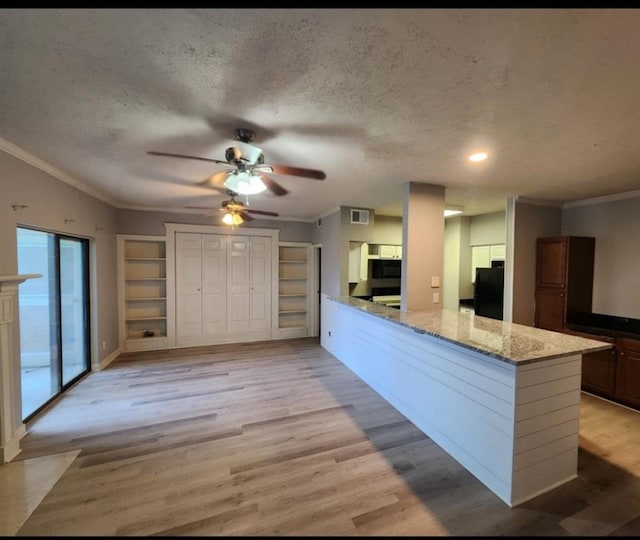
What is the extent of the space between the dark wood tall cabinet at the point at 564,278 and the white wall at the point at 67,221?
6.07 meters

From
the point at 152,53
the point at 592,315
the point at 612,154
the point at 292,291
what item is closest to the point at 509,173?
the point at 612,154

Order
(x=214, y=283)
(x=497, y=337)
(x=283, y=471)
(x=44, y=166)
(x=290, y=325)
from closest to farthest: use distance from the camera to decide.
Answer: (x=283, y=471), (x=497, y=337), (x=44, y=166), (x=214, y=283), (x=290, y=325)

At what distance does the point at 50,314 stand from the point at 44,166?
5.30 ft

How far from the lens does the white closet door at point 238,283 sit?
18.4 feet

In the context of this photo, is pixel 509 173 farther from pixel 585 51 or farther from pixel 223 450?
pixel 223 450

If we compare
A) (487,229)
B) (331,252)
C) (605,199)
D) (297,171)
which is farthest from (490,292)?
(297,171)

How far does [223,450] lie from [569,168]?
412 cm

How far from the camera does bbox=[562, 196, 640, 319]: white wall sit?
3.56m

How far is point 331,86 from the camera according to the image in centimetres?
151

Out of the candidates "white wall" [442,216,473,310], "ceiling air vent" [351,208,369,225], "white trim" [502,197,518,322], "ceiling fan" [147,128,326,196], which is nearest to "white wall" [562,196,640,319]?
"white trim" [502,197,518,322]

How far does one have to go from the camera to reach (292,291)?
6.29 m

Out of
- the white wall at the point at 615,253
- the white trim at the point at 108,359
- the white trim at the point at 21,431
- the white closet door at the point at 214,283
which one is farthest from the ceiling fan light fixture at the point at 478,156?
the white trim at the point at 108,359

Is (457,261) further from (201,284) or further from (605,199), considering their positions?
(201,284)
